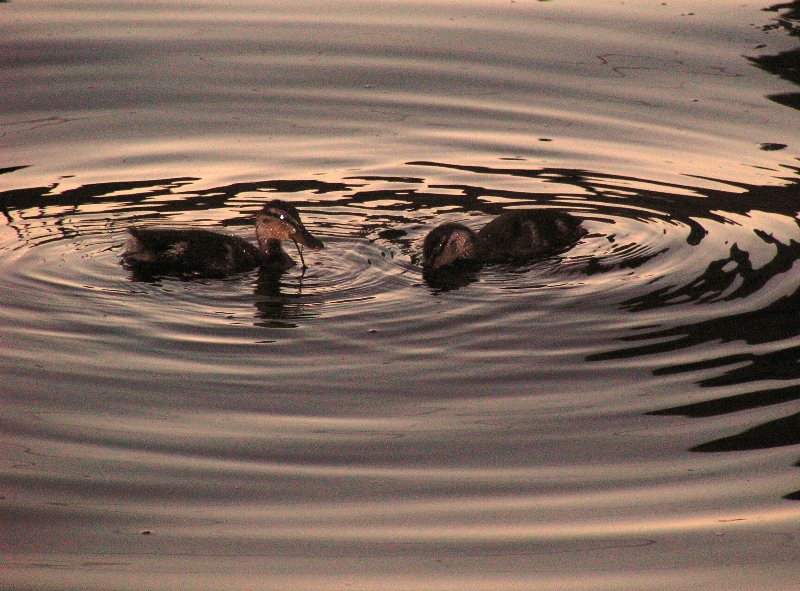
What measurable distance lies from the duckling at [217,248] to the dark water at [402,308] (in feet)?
0.36

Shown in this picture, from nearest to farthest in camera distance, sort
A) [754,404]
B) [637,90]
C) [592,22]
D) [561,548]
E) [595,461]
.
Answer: [561,548], [595,461], [754,404], [637,90], [592,22]

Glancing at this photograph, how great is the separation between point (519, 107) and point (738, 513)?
5.03 metres

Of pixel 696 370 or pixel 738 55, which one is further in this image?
pixel 738 55

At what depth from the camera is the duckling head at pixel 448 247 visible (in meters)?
6.64

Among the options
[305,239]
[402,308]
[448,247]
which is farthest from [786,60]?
[402,308]

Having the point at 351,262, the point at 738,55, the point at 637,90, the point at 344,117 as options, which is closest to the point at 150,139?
the point at 344,117

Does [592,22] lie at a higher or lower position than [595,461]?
higher

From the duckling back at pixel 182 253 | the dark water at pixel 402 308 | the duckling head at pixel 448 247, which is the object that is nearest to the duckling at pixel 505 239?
the duckling head at pixel 448 247

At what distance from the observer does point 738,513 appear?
4.39 metres

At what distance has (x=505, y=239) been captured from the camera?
6969mm

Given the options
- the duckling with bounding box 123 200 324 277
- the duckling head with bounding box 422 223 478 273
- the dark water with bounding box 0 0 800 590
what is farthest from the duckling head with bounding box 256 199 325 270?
the duckling head with bounding box 422 223 478 273

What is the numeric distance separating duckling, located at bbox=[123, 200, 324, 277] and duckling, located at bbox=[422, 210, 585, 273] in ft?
2.04

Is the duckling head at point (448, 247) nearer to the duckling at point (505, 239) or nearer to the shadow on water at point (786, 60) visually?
the duckling at point (505, 239)

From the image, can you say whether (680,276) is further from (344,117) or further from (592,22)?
(592,22)
